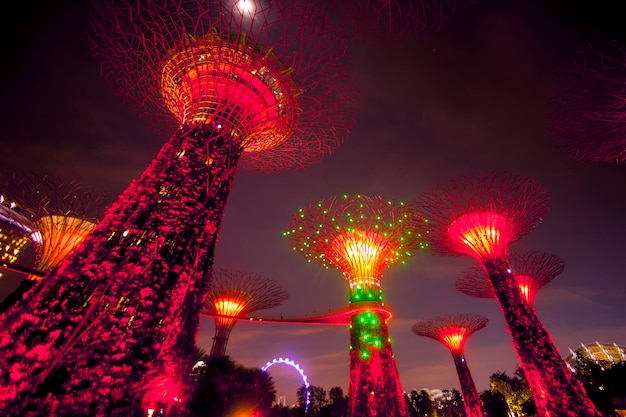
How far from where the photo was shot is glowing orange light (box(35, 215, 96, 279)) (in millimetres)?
15148

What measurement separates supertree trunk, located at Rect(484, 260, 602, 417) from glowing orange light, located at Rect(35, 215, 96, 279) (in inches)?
821

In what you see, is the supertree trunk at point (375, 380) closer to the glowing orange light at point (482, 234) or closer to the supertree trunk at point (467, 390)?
the glowing orange light at point (482, 234)

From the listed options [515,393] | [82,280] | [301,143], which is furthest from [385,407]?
[515,393]

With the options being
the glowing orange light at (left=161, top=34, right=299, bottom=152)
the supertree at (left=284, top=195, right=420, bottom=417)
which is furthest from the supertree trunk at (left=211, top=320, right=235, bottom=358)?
the glowing orange light at (left=161, top=34, right=299, bottom=152)

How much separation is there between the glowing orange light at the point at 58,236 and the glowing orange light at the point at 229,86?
1147 cm

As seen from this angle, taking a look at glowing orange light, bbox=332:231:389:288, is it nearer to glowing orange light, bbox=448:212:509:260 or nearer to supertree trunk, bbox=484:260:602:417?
glowing orange light, bbox=448:212:509:260

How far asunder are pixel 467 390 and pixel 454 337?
187 inches

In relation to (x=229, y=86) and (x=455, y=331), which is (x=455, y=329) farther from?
(x=229, y=86)

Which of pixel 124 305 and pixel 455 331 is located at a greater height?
pixel 455 331

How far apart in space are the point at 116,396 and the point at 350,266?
1278cm

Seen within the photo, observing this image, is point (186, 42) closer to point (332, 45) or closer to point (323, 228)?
point (332, 45)

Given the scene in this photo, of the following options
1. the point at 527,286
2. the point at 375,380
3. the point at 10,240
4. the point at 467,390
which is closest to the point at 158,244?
the point at 375,380

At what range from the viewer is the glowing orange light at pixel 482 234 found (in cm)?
1493

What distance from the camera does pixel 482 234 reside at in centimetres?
1531
